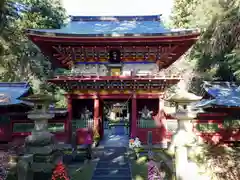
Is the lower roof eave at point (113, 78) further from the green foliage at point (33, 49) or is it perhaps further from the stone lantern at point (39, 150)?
the green foliage at point (33, 49)

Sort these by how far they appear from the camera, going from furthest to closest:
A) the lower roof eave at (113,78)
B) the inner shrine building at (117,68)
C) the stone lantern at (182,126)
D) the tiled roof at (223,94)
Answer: the tiled roof at (223,94) < the lower roof eave at (113,78) < the inner shrine building at (117,68) < the stone lantern at (182,126)

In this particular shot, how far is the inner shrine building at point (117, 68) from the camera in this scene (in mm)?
13023

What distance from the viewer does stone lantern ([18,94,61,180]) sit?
27.0 feet

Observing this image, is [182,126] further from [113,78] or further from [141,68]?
[141,68]

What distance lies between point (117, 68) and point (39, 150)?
703cm

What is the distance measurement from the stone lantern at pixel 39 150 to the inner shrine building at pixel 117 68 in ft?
10.7

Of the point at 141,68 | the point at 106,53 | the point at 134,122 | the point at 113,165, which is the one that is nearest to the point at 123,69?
the point at 141,68

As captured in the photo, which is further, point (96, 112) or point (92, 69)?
point (92, 69)

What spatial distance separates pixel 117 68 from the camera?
14.8 metres

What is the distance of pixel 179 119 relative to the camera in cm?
885

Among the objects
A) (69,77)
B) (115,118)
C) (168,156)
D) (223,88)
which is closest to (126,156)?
(168,156)

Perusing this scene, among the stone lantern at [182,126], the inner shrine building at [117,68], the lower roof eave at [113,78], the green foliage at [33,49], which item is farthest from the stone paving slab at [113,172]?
the green foliage at [33,49]

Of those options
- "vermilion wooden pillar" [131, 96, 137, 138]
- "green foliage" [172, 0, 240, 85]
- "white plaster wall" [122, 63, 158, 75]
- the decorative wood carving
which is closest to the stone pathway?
"vermilion wooden pillar" [131, 96, 137, 138]

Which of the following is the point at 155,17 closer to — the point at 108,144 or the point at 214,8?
the point at 214,8
